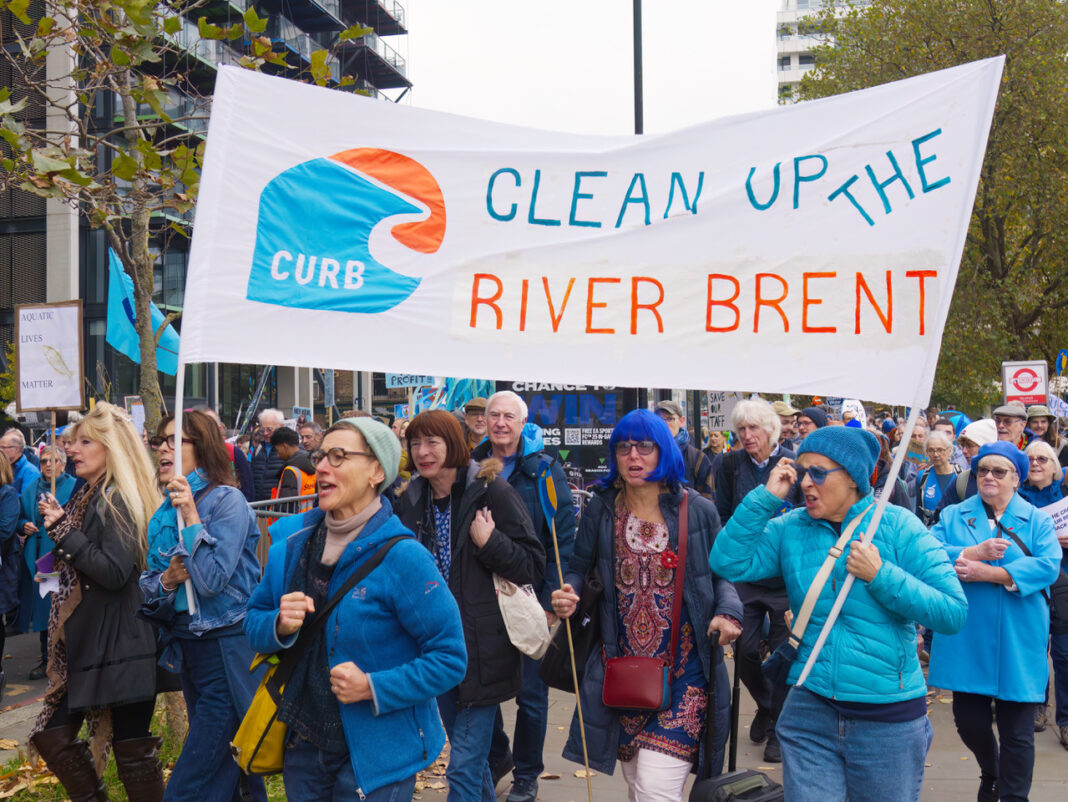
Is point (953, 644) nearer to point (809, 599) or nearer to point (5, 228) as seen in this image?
point (809, 599)

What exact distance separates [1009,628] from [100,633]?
13.8ft

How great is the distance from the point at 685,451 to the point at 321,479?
4.88 meters

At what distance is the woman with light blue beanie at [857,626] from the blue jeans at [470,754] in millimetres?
1416

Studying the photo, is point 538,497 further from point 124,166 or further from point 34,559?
point 34,559

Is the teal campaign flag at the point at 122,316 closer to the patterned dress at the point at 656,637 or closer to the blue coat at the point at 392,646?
the patterned dress at the point at 656,637

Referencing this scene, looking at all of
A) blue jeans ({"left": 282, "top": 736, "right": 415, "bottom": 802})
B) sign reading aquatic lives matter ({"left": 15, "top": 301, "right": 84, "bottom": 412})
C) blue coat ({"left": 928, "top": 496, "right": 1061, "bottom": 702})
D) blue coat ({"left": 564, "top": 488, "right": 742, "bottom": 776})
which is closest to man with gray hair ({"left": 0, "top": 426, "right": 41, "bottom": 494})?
sign reading aquatic lives matter ({"left": 15, "top": 301, "right": 84, "bottom": 412})

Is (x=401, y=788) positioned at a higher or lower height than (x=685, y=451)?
lower

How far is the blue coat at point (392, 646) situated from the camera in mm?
3246

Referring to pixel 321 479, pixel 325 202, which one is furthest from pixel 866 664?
pixel 325 202

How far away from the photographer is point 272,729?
3.37 meters

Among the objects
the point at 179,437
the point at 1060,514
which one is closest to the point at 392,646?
the point at 179,437

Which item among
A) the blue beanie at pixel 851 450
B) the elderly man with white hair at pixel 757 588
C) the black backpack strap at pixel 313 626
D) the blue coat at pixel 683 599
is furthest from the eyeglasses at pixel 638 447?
the elderly man with white hair at pixel 757 588

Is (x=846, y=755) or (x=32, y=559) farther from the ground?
(x=846, y=755)

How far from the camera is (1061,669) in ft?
21.4
